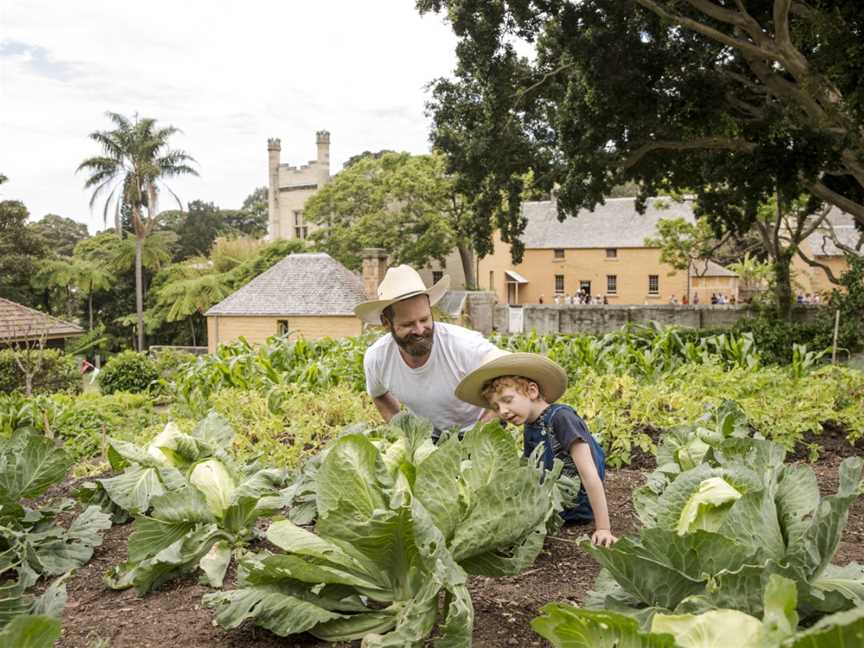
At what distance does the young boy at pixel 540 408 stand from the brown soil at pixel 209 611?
27cm

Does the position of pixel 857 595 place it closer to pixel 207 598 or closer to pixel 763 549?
pixel 763 549

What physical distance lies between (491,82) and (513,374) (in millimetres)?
12853

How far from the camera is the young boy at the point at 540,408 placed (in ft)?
9.72

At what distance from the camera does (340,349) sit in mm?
12461

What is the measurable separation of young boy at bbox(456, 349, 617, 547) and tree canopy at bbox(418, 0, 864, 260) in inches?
380

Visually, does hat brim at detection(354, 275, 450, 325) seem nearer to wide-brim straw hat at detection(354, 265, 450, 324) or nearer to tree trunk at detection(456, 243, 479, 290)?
wide-brim straw hat at detection(354, 265, 450, 324)

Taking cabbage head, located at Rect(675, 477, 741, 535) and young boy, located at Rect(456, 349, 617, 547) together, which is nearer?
cabbage head, located at Rect(675, 477, 741, 535)

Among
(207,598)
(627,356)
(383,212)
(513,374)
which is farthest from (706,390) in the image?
(383,212)

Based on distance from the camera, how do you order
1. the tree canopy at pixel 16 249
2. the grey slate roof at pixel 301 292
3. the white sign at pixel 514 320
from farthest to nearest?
the tree canopy at pixel 16 249 < the grey slate roof at pixel 301 292 < the white sign at pixel 514 320

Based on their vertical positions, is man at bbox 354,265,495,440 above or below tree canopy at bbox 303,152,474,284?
below

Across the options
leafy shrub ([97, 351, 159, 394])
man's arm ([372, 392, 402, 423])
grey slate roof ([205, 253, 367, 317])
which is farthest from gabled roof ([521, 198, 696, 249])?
man's arm ([372, 392, 402, 423])

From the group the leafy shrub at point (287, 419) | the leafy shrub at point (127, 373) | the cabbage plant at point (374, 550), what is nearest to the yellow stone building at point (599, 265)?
the leafy shrub at point (127, 373)

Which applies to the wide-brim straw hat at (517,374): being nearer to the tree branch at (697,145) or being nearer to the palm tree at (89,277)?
the tree branch at (697,145)

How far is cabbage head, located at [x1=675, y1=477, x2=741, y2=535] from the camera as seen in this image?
1.87m
